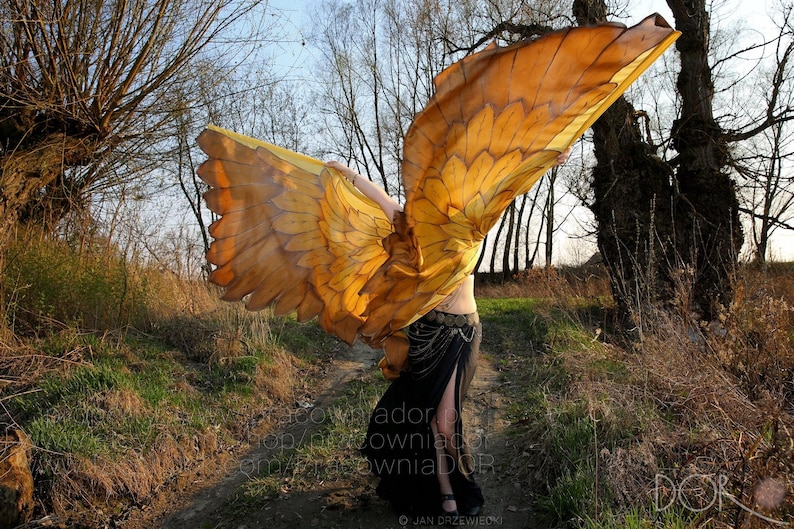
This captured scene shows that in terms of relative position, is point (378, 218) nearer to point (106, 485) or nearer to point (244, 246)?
point (244, 246)

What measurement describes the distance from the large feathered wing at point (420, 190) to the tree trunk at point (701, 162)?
7.02m

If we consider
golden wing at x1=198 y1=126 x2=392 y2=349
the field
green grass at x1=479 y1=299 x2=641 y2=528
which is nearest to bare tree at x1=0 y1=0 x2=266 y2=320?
the field

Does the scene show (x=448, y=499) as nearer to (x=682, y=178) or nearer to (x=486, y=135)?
(x=486, y=135)

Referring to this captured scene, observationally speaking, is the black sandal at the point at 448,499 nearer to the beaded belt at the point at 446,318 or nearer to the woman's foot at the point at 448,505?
the woman's foot at the point at 448,505

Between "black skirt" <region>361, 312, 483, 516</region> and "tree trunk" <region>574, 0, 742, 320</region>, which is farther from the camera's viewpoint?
"tree trunk" <region>574, 0, 742, 320</region>

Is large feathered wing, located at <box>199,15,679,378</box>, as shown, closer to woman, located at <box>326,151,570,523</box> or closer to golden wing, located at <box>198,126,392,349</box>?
golden wing, located at <box>198,126,392,349</box>

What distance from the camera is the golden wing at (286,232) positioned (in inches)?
130

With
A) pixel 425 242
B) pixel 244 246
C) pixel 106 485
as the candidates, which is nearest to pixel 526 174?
pixel 425 242

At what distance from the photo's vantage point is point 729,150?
8977 mm

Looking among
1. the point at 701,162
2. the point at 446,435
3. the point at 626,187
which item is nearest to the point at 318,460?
the point at 446,435

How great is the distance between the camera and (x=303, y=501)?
12.3 feet

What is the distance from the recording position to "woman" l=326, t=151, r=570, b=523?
3.25 m

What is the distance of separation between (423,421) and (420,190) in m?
1.51

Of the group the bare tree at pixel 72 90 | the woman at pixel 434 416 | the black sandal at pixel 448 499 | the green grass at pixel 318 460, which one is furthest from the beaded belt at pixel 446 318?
the bare tree at pixel 72 90
